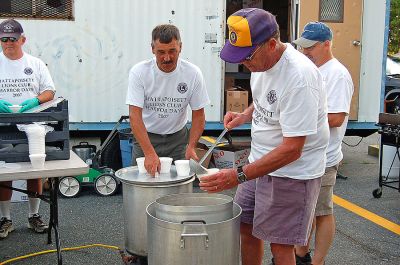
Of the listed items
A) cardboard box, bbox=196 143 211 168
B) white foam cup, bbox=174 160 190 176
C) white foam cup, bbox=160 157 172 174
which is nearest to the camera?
white foam cup, bbox=174 160 190 176

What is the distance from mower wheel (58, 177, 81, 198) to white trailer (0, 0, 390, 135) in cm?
117

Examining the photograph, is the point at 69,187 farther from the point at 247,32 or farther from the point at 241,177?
the point at 247,32

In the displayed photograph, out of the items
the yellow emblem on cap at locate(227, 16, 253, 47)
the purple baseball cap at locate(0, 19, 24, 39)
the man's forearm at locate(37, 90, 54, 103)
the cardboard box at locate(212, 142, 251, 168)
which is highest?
the purple baseball cap at locate(0, 19, 24, 39)

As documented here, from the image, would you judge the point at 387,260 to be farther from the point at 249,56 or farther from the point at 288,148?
the point at 249,56

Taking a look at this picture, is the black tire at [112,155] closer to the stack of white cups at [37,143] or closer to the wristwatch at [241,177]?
the stack of white cups at [37,143]

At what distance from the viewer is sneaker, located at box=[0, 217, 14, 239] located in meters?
4.45

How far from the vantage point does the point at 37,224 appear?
4.57 metres

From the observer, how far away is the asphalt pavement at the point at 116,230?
4.09m

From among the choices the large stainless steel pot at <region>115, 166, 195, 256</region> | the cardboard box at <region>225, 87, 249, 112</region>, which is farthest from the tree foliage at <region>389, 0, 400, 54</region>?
the large stainless steel pot at <region>115, 166, 195, 256</region>

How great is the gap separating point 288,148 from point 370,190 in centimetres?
432

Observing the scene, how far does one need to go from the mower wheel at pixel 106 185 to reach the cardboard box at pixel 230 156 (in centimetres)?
139

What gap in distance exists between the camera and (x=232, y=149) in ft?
21.4

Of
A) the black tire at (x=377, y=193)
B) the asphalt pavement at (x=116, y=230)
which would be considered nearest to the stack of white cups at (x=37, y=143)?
the asphalt pavement at (x=116, y=230)

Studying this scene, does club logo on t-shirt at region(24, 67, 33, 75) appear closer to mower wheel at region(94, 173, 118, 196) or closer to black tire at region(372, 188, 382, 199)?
mower wheel at region(94, 173, 118, 196)
